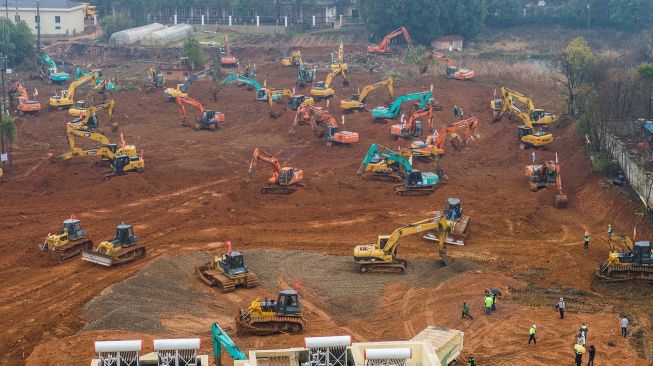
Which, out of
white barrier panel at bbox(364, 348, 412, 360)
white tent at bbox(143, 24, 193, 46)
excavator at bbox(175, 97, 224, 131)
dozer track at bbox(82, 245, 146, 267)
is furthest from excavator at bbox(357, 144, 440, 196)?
white tent at bbox(143, 24, 193, 46)

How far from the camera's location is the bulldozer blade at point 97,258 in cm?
4266

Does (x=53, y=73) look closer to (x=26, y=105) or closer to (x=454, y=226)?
(x=26, y=105)

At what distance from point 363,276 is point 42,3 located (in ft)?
285

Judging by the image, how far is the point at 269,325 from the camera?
1394 inches

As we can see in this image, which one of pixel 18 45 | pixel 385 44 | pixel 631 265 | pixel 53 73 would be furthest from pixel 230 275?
pixel 18 45

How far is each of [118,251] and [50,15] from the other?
7961cm

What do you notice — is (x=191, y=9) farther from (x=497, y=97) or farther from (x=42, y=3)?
(x=497, y=97)

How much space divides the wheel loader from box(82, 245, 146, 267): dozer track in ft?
14.0

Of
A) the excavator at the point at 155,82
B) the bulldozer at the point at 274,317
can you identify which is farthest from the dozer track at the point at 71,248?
the excavator at the point at 155,82

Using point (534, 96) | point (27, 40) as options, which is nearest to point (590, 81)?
point (534, 96)

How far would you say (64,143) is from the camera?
69000mm

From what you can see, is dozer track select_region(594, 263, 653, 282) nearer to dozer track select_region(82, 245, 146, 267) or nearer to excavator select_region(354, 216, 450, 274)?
excavator select_region(354, 216, 450, 274)

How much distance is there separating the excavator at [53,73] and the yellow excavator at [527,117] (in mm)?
39240

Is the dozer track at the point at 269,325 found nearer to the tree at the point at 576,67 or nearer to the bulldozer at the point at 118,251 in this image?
the bulldozer at the point at 118,251
